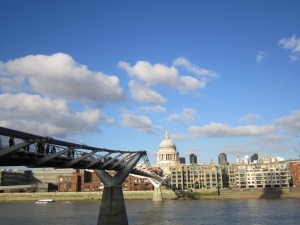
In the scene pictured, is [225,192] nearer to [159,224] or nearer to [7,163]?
[159,224]

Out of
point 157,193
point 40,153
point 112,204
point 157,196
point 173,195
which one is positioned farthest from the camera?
point 173,195

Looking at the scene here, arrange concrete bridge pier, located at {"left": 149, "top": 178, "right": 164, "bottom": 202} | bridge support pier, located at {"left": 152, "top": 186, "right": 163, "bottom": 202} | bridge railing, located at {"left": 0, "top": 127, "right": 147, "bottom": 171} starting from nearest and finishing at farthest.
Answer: bridge railing, located at {"left": 0, "top": 127, "right": 147, "bottom": 171} < bridge support pier, located at {"left": 152, "top": 186, "right": 163, "bottom": 202} < concrete bridge pier, located at {"left": 149, "top": 178, "right": 164, "bottom": 202}

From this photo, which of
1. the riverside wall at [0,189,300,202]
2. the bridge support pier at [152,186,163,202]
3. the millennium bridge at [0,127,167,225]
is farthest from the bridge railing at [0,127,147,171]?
the riverside wall at [0,189,300,202]

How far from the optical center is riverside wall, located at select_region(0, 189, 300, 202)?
5394 inches

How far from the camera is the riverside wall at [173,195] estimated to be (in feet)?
449

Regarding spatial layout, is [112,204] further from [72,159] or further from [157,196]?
[157,196]

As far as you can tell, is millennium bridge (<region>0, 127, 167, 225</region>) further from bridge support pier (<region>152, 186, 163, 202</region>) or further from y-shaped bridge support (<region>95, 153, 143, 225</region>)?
bridge support pier (<region>152, 186, 163, 202</region>)

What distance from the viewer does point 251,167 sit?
18400cm

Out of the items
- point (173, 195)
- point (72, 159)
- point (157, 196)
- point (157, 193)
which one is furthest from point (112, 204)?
point (173, 195)

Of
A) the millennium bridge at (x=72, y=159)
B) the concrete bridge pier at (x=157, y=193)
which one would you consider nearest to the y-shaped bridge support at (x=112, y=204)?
the millennium bridge at (x=72, y=159)

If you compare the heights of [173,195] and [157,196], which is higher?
[157,196]

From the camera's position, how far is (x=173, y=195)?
146 m

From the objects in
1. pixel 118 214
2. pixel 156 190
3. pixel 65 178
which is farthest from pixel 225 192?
pixel 118 214

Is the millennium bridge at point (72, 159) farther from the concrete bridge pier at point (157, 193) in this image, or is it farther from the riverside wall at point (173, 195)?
the riverside wall at point (173, 195)
